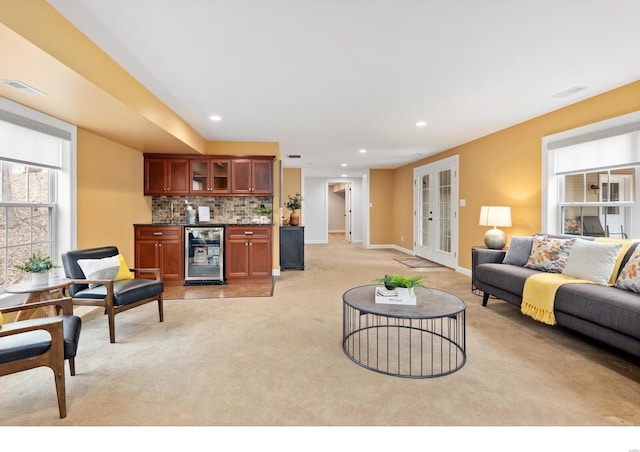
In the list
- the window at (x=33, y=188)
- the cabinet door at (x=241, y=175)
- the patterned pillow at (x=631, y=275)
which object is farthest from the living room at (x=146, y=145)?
the patterned pillow at (x=631, y=275)

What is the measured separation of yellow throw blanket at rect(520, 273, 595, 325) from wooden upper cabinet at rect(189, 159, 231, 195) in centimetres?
436

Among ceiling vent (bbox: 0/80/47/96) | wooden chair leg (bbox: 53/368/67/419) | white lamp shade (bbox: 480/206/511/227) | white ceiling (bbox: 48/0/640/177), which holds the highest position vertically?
white ceiling (bbox: 48/0/640/177)

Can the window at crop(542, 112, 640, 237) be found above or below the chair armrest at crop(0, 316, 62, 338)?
above

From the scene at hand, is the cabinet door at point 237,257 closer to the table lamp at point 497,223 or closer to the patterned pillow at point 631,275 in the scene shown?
the table lamp at point 497,223

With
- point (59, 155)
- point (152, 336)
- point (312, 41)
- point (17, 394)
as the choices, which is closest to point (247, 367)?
point (152, 336)

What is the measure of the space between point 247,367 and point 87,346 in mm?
1460

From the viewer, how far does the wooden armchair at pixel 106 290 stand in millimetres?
2783

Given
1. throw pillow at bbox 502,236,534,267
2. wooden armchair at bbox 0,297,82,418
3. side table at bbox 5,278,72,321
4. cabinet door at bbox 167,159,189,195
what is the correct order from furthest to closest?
cabinet door at bbox 167,159,189,195 < throw pillow at bbox 502,236,534,267 < side table at bbox 5,278,72,321 < wooden armchair at bbox 0,297,82,418

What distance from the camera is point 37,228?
3.20 metres

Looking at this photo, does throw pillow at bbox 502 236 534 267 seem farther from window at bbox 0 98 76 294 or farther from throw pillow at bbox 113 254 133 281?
window at bbox 0 98 76 294

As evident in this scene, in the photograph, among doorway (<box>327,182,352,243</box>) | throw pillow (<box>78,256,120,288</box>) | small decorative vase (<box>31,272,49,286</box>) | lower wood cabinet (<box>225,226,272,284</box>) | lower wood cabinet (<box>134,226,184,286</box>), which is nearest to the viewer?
small decorative vase (<box>31,272,49,286</box>)

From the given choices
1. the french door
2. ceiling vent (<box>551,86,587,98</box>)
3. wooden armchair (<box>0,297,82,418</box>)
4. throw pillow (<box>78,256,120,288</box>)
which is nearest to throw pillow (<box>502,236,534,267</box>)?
ceiling vent (<box>551,86,587,98</box>)

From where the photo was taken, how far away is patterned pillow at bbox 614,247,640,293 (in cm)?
247

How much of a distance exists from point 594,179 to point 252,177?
4580 mm
